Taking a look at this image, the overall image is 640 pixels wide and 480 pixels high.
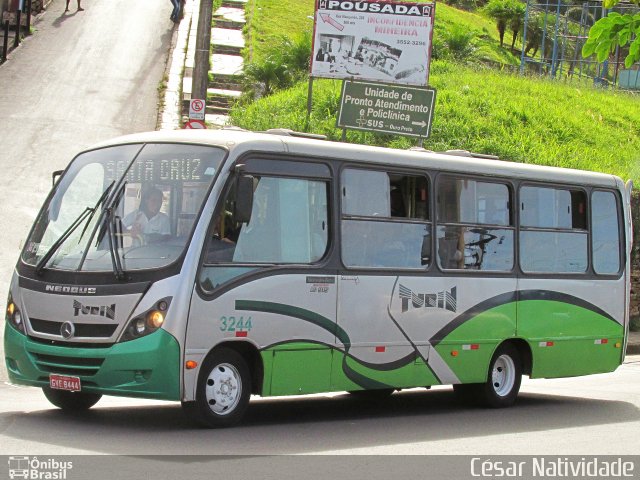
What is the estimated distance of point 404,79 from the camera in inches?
1022

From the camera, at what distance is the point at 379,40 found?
1023 inches

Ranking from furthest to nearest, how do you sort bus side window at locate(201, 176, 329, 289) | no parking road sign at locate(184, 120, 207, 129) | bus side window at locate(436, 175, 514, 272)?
no parking road sign at locate(184, 120, 207, 129), bus side window at locate(436, 175, 514, 272), bus side window at locate(201, 176, 329, 289)

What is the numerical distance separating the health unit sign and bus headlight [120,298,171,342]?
16323 millimetres

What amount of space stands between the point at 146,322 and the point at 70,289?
0.81 m

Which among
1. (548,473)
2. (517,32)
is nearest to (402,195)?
(548,473)

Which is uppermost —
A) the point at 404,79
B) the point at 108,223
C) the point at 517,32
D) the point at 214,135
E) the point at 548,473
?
the point at 517,32

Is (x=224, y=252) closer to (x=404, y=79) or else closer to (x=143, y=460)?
(x=143, y=460)

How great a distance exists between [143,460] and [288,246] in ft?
10.5

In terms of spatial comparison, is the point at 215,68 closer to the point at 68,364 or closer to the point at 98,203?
the point at 98,203

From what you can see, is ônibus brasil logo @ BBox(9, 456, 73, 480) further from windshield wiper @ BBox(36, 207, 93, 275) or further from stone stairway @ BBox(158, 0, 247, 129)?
stone stairway @ BBox(158, 0, 247, 129)

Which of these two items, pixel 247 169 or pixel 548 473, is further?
pixel 247 169

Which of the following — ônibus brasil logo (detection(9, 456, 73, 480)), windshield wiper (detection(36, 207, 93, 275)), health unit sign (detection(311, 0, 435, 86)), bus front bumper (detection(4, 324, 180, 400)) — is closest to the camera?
ônibus brasil logo (detection(9, 456, 73, 480))

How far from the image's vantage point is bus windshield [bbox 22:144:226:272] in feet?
33.7

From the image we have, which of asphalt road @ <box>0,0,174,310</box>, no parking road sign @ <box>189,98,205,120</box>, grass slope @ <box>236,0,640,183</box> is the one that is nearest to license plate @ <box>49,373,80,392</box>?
asphalt road @ <box>0,0,174,310</box>
